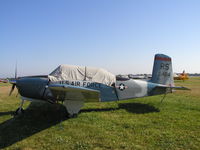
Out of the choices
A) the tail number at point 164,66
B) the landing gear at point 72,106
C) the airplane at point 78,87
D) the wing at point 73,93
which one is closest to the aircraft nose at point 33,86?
the airplane at point 78,87

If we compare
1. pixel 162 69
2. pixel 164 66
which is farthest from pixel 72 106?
pixel 164 66

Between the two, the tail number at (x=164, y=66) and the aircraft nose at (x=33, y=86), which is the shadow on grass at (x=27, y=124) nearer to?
the aircraft nose at (x=33, y=86)

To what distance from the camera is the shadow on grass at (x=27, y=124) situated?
13.9 ft

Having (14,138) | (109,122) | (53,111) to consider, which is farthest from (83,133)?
(53,111)

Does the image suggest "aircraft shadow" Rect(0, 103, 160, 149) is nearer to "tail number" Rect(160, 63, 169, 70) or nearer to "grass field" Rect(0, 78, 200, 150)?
"grass field" Rect(0, 78, 200, 150)

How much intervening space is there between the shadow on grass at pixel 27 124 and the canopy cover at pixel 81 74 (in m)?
1.48

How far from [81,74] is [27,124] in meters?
2.54

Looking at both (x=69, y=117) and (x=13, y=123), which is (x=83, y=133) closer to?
(x=69, y=117)

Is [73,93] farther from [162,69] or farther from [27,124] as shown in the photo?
[162,69]

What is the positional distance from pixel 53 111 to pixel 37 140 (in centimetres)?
278

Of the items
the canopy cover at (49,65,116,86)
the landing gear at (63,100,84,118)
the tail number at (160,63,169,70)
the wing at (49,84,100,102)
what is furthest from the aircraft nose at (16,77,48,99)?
the tail number at (160,63,169,70)

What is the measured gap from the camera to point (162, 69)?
8016 millimetres

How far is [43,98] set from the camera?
593 centimetres

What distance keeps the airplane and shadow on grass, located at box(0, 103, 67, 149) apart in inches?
21.4
